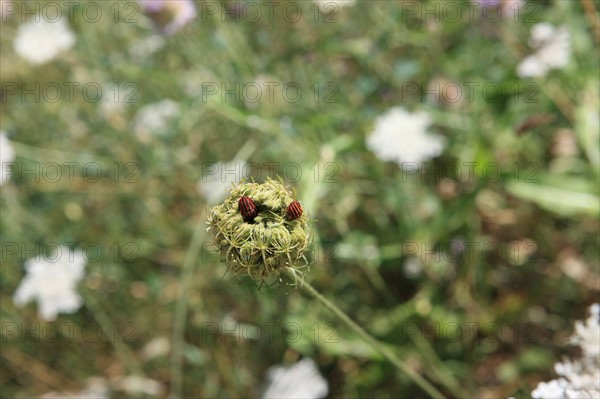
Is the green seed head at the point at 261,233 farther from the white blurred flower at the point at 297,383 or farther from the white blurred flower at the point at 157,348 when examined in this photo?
the white blurred flower at the point at 157,348

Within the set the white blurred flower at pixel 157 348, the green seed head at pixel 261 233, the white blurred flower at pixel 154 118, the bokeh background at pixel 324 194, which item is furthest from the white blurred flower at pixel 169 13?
the green seed head at pixel 261 233

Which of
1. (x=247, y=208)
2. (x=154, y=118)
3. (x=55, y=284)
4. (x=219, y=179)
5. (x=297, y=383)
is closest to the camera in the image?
(x=247, y=208)

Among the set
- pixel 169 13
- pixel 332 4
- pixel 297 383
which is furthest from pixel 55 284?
pixel 332 4

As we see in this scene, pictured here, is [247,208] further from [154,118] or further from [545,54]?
[154,118]

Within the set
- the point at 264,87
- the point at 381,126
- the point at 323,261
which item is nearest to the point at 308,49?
the point at 264,87

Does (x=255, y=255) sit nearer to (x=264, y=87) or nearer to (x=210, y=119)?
(x=264, y=87)

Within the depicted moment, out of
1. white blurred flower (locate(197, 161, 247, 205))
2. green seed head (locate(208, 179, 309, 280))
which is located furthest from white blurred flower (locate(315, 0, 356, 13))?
green seed head (locate(208, 179, 309, 280))
